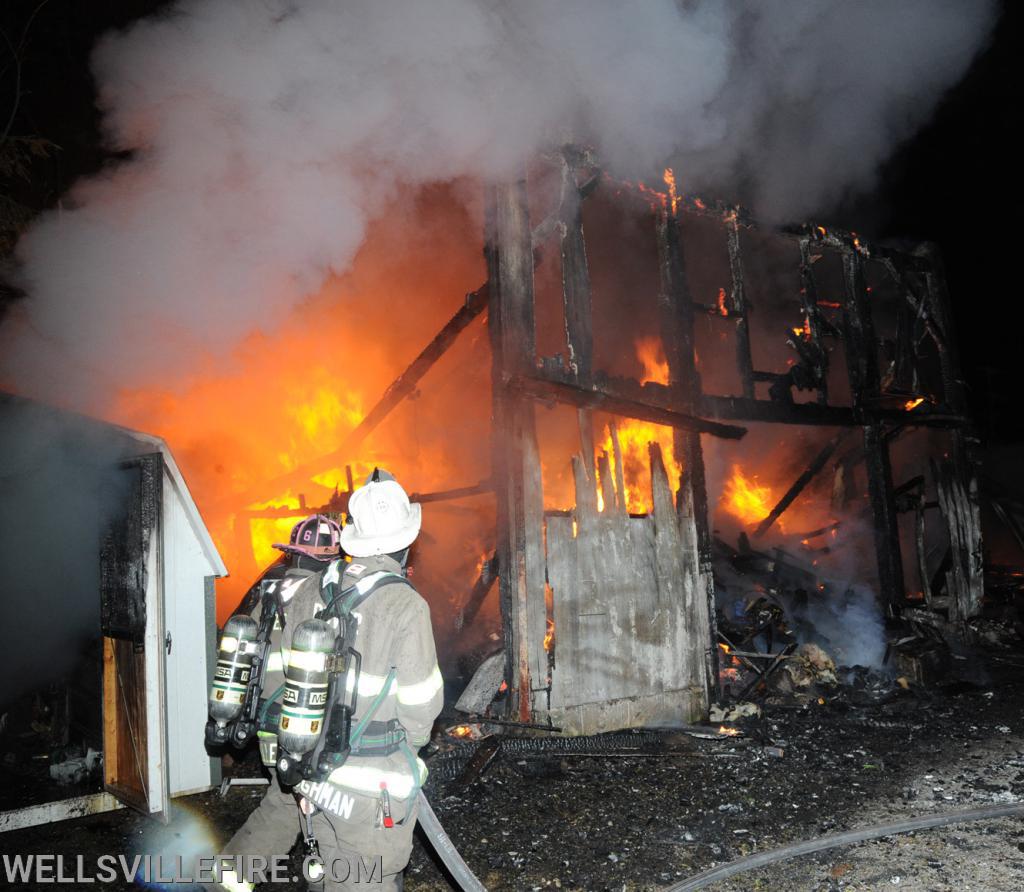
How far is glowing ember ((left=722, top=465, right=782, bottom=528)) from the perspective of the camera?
40.9 ft

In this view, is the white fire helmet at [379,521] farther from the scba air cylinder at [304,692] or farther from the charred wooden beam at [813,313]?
the charred wooden beam at [813,313]

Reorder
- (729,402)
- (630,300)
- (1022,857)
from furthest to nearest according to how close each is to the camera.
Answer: (630,300) < (729,402) < (1022,857)

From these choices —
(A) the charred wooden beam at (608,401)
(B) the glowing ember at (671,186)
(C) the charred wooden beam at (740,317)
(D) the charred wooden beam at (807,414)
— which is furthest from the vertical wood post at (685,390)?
(C) the charred wooden beam at (740,317)

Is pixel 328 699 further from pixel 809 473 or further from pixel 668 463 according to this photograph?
pixel 809 473

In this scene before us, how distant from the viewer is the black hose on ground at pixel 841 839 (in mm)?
3711

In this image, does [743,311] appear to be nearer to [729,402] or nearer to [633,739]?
[729,402]

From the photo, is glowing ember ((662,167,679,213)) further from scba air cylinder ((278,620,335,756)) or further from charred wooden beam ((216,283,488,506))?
scba air cylinder ((278,620,335,756))

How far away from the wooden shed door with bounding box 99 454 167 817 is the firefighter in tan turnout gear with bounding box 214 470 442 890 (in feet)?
8.41

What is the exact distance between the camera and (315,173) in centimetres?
755

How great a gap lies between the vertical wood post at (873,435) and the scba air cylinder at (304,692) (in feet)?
30.2

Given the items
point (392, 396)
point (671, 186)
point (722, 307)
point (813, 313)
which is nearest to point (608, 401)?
point (722, 307)

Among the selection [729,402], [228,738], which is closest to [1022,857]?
[228,738]

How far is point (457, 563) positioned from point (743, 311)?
213 inches

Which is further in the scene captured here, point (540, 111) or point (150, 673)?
point (540, 111)
